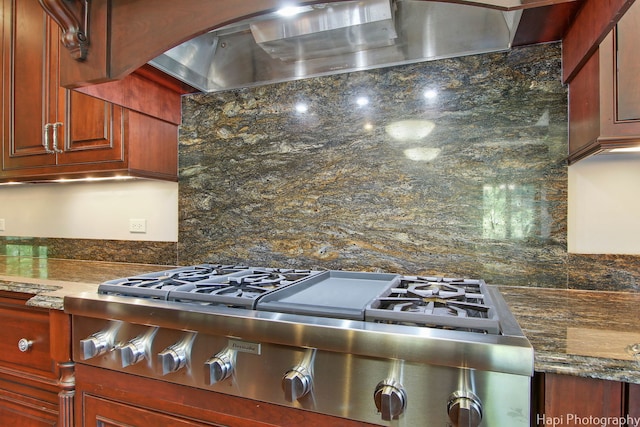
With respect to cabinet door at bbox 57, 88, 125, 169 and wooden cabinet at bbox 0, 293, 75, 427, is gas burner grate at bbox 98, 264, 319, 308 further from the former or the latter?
cabinet door at bbox 57, 88, 125, 169

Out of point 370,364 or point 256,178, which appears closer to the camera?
point 370,364

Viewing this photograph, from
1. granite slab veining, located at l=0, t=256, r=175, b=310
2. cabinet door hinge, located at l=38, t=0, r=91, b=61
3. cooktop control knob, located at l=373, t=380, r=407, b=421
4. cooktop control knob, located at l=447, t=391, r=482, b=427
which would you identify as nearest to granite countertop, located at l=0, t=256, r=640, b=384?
granite slab veining, located at l=0, t=256, r=175, b=310

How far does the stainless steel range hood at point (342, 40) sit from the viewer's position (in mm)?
1240

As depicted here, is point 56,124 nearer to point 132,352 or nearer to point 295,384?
point 132,352

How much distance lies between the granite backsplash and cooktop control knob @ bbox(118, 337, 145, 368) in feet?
2.37

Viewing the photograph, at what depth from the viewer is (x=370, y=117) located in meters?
1.50

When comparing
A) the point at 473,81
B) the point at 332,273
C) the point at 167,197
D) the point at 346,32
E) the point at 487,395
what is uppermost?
the point at 346,32

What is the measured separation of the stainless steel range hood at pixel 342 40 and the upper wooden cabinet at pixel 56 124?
34 cm

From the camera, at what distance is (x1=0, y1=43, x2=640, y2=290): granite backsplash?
1.30 m

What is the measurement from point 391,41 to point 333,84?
12.0 inches

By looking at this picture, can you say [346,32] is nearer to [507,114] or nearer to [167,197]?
[507,114]

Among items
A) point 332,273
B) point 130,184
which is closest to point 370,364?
point 332,273

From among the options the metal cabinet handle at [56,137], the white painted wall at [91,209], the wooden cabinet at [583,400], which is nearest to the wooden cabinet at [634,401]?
the wooden cabinet at [583,400]

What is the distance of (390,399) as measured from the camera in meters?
0.72
